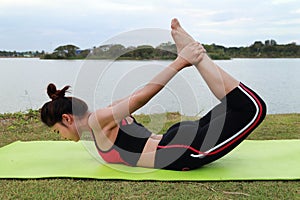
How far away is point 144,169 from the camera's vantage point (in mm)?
2525

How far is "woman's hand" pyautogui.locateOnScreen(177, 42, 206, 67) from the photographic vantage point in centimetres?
236

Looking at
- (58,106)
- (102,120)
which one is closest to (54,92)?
(58,106)

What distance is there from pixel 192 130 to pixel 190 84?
0.37m

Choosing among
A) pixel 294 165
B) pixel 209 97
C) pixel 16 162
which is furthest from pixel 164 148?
pixel 16 162

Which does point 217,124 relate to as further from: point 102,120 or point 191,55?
point 102,120

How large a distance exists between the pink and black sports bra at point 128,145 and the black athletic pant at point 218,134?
0.46 feet

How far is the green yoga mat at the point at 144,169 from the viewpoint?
2.36 metres

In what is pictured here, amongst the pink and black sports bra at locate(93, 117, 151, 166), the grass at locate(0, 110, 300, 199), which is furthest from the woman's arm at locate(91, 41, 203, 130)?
the grass at locate(0, 110, 300, 199)

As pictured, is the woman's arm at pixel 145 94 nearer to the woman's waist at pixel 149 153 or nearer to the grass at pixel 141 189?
the woman's waist at pixel 149 153

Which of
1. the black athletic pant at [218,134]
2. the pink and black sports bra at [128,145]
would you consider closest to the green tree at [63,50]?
the pink and black sports bra at [128,145]

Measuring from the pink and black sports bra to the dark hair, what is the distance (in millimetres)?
323

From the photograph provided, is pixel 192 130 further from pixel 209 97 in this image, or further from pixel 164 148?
pixel 209 97

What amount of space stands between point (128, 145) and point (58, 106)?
1.78 feet

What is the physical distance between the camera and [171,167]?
8.15ft
